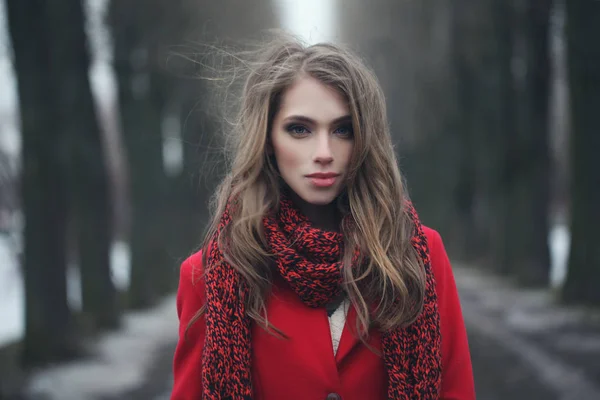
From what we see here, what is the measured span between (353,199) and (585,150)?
8.35 m

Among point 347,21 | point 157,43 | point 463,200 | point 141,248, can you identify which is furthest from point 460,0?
point 347,21

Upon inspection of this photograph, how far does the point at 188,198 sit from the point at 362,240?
17.3 m

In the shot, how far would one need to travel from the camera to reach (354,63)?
7.72 ft

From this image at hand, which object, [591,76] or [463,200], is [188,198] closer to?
[463,200]

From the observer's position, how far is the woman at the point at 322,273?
2240mm

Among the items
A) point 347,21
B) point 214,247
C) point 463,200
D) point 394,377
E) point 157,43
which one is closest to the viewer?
point 394,377

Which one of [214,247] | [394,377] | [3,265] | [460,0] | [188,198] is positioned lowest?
[188,198]

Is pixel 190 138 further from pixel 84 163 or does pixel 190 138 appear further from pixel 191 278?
pixel 191 278

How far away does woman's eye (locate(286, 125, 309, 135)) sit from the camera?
7.55 ft

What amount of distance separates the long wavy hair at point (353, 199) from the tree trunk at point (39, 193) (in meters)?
6.07

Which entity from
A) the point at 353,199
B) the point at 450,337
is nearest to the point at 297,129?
the point at 353,199

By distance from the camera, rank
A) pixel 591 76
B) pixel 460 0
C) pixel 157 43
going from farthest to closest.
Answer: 1. pixel 460 0
2. pixel 157 43
3. pixel 591 76

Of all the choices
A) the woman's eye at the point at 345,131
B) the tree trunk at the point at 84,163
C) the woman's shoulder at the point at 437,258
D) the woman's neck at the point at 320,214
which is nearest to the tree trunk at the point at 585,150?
the tree trunk at the point at 84,163

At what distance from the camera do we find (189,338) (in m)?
2.42
